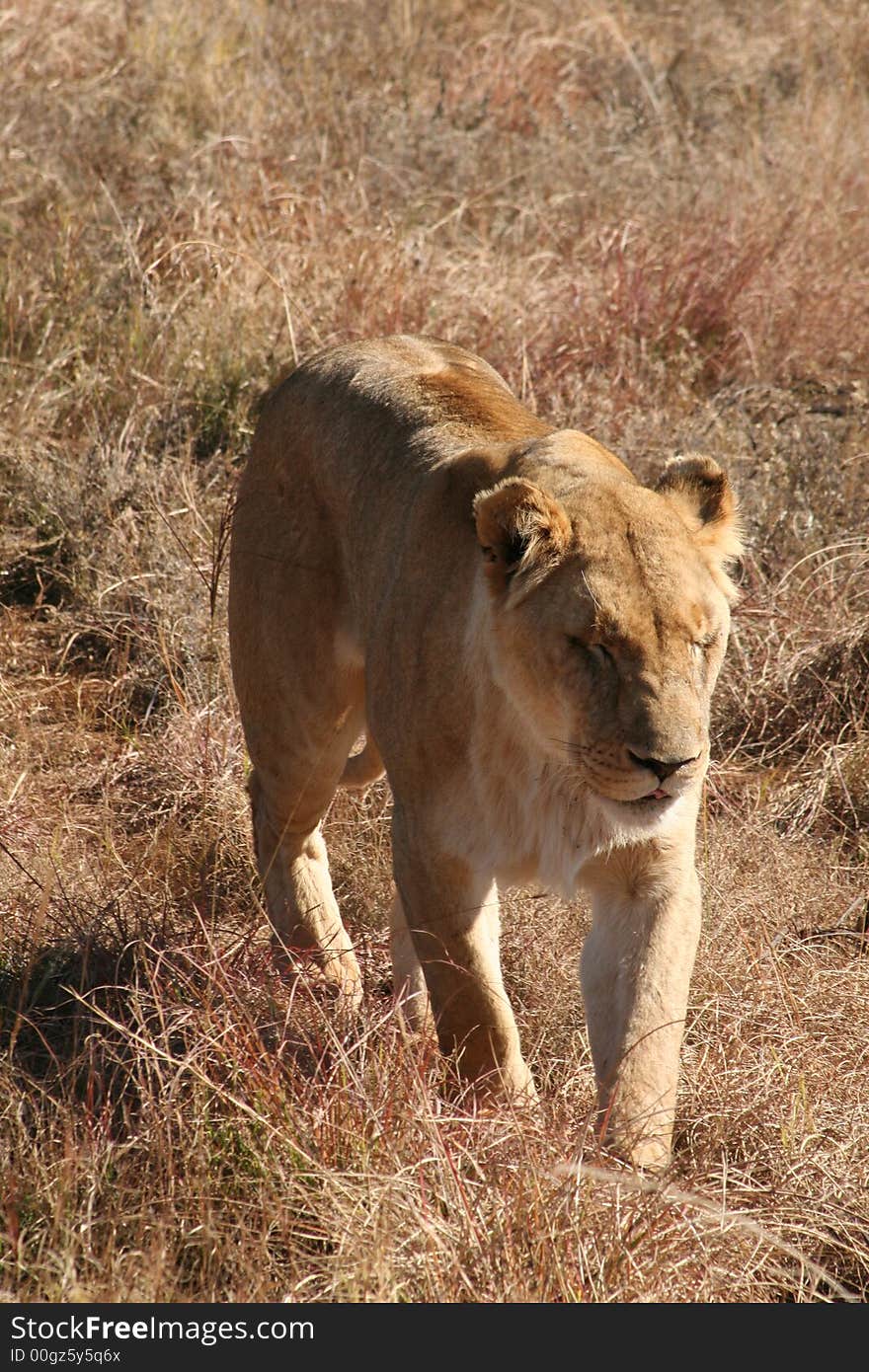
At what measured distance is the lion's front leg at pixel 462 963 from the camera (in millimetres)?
3119

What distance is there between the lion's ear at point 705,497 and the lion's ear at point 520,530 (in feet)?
1.09

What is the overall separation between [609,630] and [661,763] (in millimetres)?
233

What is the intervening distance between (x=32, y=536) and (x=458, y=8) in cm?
558

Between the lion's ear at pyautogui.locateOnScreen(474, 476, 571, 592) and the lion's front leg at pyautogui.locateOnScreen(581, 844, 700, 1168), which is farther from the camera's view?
the lion's front leg at pyautogui.locateOnScreen(581, 844, 700, 1168)

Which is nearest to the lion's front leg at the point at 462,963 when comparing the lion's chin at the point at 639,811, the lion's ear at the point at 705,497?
the lion's chin at the point at 639,811

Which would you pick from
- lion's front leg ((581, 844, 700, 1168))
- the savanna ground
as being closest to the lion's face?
lion's front leg ((581, 844, 700, 1168))

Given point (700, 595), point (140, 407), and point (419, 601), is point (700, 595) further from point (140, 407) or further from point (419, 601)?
point (140, 407)

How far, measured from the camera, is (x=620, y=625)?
2.72m

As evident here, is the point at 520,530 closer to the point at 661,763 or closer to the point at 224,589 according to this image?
the point at 661,763

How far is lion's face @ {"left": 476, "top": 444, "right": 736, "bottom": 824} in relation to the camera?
2.71 meters

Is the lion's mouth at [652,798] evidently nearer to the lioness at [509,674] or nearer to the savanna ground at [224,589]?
the lioness at [509,674]

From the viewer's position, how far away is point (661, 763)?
2691 mm

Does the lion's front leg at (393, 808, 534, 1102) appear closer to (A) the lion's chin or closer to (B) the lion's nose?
(A) the lion's chin

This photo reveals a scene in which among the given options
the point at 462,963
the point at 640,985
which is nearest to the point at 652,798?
the point at 640,985
